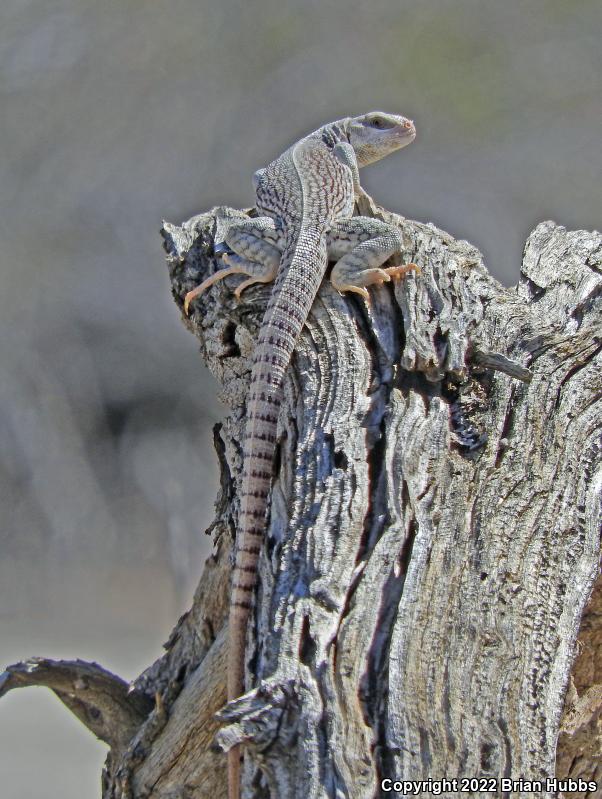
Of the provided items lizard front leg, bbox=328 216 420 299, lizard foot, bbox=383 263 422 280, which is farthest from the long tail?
lizard foot, bbox=383 263 422 280

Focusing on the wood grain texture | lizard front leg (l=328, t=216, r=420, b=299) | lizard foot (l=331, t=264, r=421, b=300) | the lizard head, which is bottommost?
the wood grain texture

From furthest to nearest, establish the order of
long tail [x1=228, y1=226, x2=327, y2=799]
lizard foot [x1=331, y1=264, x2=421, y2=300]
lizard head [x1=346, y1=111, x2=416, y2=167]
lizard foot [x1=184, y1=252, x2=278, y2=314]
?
lizard head [x1=346, y1=111, x2=416, y2=167] < lizard foot [x1=184, y1=252, x2=278, y2=314] < lizard foot [x1=331, y1=264, x2=421, y2=300] < long tail [x1=228, y1=226, x2=327, y2=799]

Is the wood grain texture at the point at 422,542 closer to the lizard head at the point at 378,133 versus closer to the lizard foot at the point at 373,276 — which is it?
the lizard foot at the point at 373,276

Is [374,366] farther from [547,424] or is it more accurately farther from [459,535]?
[459,535]

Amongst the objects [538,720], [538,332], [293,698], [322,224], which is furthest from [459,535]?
[322,224]

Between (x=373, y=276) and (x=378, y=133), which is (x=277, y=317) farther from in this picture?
(x=378, y=133)

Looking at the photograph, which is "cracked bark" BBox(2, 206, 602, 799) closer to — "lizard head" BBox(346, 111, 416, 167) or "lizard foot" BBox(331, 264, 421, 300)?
"lizard foot" BBox(331, 264, 421, 300)

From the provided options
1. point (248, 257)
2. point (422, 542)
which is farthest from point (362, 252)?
point (422, 542)
